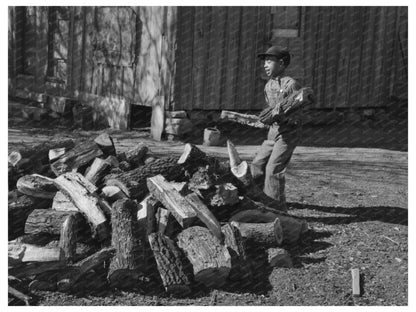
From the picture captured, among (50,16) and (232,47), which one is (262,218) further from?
(50,16)

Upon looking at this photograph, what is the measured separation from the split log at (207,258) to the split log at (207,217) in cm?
17

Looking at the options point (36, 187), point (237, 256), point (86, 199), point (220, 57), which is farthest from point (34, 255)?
Result: point (220, 57)

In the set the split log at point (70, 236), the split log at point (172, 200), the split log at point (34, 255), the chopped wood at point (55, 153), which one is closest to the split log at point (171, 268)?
the split log at point (172, 200)

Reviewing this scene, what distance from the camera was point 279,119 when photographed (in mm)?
7266

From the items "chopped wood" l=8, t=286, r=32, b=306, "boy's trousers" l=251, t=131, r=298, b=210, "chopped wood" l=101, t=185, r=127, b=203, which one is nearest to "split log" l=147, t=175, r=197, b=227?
"chopped wood" l=101, t=185, r=127, b=203

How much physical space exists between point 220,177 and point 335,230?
1492 millimetres

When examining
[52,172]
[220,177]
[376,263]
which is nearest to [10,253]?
[52,172]

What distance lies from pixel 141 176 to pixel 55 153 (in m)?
1.28

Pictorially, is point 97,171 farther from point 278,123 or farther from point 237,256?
point 278,123

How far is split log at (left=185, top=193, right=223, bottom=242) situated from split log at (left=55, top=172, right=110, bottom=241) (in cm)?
87

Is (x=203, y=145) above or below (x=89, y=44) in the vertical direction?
below

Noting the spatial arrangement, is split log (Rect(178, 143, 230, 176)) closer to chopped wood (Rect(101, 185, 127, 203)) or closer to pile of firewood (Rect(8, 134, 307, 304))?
pile of firewood (Rect(8, 134, 307, 304))

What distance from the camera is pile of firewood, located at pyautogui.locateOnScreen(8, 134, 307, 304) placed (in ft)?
18.9

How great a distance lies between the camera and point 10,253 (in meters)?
5.73
